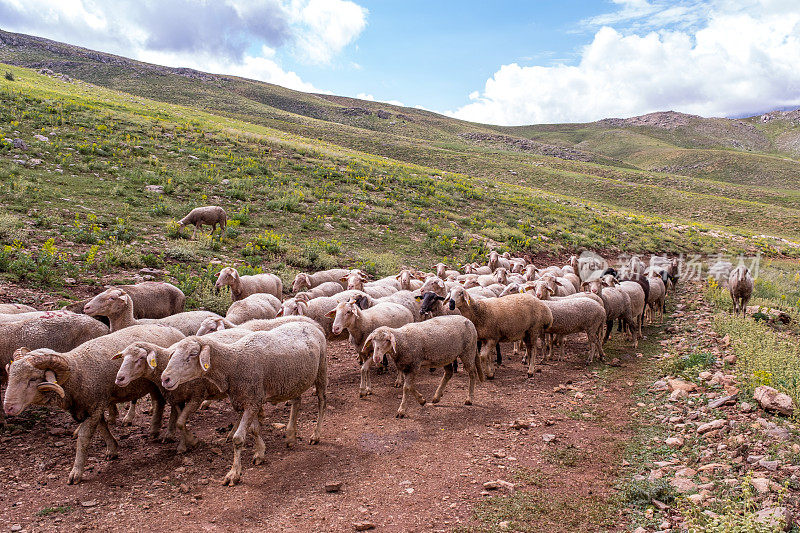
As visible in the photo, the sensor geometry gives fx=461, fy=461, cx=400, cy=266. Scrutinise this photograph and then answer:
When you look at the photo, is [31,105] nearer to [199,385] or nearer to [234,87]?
[199,385]

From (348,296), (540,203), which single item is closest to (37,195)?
(348,296)

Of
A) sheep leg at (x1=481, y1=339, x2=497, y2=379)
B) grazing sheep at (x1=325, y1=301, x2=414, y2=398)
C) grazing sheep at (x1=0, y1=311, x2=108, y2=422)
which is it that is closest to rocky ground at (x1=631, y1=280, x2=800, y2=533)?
sheep leg at (x1=481, y1=339, x2=497, y2=379)

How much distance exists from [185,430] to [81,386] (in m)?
1.49

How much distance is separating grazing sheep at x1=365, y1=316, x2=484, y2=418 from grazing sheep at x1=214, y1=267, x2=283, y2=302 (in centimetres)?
559

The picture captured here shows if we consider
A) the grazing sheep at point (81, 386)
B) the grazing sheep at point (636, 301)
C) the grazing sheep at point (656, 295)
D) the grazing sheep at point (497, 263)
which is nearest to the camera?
the grazing sheep at point (81, 386)

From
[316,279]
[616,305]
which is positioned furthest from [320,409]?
[616,305]

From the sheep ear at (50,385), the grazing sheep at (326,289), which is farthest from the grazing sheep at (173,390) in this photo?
the grazing sheep at (326,289)

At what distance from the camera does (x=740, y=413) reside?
7070 millimetres

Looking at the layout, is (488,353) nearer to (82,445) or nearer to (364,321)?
(364,321)

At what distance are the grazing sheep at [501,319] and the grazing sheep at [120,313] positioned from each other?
17.9 ft

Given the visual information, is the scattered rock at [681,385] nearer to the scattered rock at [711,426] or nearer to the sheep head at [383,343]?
the scattered rock at [711,426]

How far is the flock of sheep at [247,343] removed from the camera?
20.2ft

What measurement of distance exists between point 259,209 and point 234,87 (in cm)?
9684

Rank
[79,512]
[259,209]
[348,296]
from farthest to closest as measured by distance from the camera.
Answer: [259,209], [348,296], [79,512]
